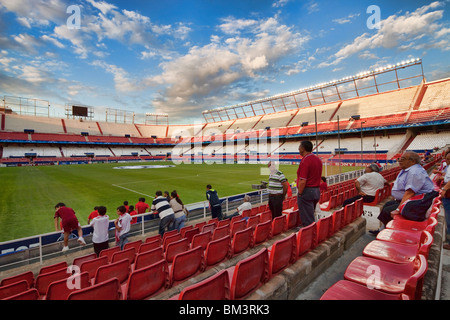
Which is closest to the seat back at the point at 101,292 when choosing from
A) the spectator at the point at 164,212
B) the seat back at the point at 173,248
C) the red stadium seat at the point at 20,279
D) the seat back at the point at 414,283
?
the seat back at the point at 173,248

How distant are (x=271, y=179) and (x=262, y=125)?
58852mm

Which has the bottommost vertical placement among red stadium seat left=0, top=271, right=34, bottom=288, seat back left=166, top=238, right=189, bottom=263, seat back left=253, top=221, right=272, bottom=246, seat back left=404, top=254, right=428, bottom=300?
red stadium seat left=0, top=271, right=34, bottom=288

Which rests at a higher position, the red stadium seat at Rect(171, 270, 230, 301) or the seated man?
the seated man

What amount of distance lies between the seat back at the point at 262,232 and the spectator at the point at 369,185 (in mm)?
2535

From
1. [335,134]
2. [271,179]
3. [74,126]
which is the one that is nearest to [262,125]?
[335,134]

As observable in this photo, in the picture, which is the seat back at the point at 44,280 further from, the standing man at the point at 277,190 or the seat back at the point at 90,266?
the standing man at the point at 277,190

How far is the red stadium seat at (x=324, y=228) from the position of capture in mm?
3494

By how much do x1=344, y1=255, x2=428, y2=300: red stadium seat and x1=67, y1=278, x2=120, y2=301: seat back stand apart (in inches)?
97.2

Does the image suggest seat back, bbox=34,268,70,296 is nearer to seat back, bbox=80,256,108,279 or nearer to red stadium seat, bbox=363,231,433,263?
seat back, bbox=80,256,108,279

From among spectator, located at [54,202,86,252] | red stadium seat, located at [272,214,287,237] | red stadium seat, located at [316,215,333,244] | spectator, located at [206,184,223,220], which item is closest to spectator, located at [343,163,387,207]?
red stadium seat, located at [272,214,287,237]

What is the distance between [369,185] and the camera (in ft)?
18.7

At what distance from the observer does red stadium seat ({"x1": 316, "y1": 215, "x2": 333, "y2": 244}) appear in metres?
3.49
